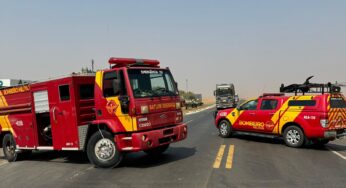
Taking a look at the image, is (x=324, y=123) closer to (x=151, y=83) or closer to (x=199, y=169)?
(x=199, y=169)

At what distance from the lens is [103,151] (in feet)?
26.9

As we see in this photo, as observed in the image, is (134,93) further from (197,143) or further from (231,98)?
(231,98)

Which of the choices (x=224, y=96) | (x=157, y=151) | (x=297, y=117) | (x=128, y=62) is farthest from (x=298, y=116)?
(x=224, y=96)

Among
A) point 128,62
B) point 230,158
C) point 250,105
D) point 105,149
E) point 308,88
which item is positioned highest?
point 128,62

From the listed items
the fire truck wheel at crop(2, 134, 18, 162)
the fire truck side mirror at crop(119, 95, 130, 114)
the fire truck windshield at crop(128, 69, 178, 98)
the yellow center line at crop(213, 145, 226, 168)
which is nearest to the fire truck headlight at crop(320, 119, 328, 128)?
the yellow center line at crop(213, 145, 226, 168)

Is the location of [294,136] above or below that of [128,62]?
below

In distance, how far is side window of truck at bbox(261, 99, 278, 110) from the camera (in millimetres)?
11758

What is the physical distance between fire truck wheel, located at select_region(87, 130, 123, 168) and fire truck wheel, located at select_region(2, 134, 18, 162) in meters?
3.68

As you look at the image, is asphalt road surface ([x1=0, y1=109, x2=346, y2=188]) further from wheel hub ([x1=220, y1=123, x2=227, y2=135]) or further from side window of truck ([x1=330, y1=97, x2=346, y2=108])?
wheel hub ([x1=220, y1=123, x2=227, y2=135])

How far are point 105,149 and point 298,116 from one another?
6.44m

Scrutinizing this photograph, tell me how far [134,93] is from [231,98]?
34.2 metres

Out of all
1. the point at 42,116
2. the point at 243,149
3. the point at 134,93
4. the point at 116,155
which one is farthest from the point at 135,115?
the point at 243,149

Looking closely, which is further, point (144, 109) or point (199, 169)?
point (144, 109)

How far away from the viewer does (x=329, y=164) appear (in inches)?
318
